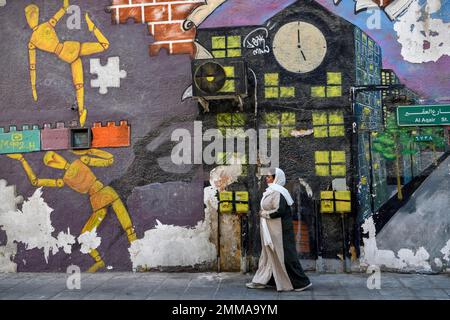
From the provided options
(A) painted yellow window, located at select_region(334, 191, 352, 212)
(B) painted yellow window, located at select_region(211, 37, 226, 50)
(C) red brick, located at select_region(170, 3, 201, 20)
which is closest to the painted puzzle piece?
(C) red brick, located at select_region(170, 3, 201, 20)

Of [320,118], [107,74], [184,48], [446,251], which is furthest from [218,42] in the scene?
[446,251]

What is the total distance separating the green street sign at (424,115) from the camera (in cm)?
812

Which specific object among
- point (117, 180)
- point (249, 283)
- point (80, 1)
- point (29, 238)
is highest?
point (80, 1)

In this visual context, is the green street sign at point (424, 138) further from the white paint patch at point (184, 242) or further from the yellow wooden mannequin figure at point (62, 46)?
the yellow wooden mannequin figure at point (62, 46)

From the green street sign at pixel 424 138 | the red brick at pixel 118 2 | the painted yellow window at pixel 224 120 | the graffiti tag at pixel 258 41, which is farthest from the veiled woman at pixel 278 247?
the red brick at pixel 118 2

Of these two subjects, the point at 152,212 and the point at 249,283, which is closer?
the point at 249,283

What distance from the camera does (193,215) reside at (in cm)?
863

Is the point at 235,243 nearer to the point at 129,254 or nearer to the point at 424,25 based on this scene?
the point at 129,254

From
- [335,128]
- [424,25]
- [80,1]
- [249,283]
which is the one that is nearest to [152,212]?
[249,283]

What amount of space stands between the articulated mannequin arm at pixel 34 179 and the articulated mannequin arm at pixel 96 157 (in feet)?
1.87

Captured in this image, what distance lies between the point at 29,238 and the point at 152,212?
2.14 meters

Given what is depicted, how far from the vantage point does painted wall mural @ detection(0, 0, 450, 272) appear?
823cm

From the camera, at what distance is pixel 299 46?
27.9ft

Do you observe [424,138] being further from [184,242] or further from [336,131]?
[184,242]
